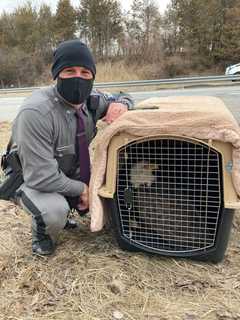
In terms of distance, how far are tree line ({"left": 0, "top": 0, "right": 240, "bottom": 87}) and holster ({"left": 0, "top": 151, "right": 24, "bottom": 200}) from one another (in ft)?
67.7

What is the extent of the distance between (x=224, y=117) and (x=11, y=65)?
25412mm

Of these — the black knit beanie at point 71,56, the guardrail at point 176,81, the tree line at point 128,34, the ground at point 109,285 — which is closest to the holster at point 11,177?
the ground at point 109,285

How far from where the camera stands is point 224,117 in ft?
6.93

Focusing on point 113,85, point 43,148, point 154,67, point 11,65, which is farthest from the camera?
point 11,65

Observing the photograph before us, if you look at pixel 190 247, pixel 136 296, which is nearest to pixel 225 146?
pixel 190 247

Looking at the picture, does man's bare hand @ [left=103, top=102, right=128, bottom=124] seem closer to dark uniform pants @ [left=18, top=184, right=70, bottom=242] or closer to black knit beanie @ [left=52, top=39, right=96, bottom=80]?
black knit beanie @ [left=52, top=39, right=96, bottom=80]

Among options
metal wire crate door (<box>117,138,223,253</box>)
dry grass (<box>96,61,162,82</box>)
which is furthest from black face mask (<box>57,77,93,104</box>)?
dry grass (<box>96,61,162,82</box>)

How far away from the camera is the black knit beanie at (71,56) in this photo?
2299 millimetres

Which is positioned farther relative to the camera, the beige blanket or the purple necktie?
the purple necktie

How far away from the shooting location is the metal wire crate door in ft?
7.37

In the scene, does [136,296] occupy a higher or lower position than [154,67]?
higher

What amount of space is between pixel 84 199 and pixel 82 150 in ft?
0.95

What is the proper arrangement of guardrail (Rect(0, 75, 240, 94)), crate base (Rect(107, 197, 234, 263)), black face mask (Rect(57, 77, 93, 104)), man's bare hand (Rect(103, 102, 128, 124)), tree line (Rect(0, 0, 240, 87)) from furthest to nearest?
tree line (Rect(0, 0, 240, 87)), guardrail (Rect(0, 75, 240, 94)), man's bare hand (Rect(103, 102, 128, 124)), black face mask (Rect(57, 77, 93, 104)), crate base (Rect(107, 197, 234, 263))

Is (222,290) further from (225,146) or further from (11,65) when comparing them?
(11,65)
